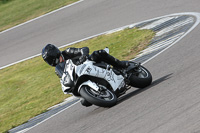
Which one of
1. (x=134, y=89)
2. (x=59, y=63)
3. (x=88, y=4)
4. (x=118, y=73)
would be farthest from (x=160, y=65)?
(x=88, y=4)

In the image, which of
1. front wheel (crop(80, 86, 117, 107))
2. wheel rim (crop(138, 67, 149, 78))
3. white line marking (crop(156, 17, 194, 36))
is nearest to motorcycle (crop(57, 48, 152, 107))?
front wheel (crop(80, 86, 117, 107))

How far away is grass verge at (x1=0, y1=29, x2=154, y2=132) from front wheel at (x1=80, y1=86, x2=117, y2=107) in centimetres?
257

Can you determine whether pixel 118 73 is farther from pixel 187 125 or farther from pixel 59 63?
pixel 187 125

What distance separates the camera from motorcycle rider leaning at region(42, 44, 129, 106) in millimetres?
7578

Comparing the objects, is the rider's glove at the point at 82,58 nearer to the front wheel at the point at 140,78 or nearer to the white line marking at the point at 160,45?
the front wheel at the point at 140,78

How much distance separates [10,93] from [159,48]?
4.50 metres

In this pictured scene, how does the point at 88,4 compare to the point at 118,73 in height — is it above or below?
below

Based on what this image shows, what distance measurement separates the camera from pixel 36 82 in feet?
41.5

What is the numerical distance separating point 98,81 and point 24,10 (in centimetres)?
1306

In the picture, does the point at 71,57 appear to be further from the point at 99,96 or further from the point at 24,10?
the point at 24,10

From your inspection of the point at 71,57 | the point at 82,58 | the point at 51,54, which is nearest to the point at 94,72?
the point at 82,58

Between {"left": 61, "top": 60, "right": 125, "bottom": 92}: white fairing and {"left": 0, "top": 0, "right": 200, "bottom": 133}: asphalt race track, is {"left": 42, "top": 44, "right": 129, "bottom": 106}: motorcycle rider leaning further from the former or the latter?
{"left": 0, "top": 0, "right": 200, "bottom": 133}: asphalt race track

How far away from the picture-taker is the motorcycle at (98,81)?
724 centimetres

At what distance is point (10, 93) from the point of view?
492 inches
